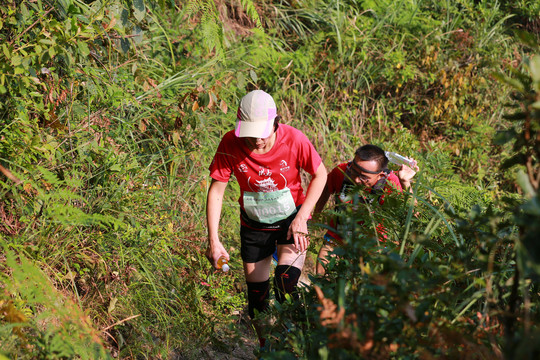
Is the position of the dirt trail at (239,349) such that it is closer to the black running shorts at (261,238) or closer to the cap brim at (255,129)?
the black running shorts at (261,238)

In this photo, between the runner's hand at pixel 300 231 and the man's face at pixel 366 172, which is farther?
the man's face at pixel 366 172

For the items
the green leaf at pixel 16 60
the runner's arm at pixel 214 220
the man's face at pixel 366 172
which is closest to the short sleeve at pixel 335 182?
the man's face at pixel 366 172

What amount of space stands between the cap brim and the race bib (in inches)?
18.8

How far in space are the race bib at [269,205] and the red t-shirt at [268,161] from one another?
39mm

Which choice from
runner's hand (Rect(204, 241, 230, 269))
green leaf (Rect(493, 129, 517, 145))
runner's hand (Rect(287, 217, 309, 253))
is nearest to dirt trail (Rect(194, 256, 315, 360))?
runner's hand (Rect(287, 217, 309, 253))

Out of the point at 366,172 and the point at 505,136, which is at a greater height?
the point at 505,136

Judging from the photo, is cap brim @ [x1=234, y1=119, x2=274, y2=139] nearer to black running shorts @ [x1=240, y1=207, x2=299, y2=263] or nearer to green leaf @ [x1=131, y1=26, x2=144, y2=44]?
black running shorts @ [x1=240, y1=207, x2=299, y2=263]

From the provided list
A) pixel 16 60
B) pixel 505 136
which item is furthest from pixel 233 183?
pixel 505 136

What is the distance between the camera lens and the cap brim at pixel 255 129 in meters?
3.01

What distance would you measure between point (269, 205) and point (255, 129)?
57 cm

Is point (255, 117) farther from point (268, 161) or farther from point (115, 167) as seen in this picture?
point (115, 167)

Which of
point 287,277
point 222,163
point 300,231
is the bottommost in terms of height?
point 287,277

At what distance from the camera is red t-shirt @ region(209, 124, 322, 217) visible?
129 inches

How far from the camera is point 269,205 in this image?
3330mm
